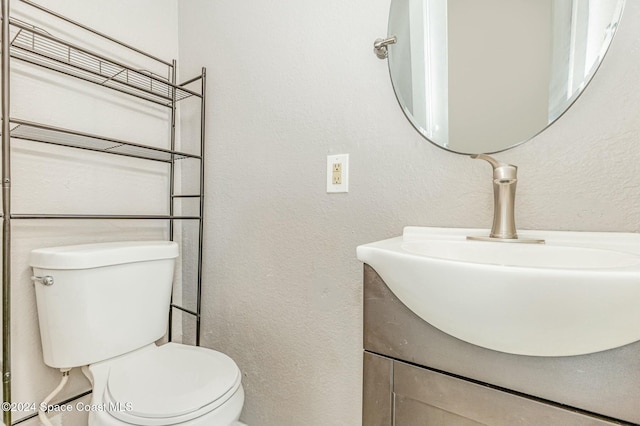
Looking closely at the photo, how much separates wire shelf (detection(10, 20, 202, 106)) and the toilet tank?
0.59 metres

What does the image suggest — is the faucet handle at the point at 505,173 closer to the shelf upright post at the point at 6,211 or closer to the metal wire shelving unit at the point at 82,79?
the metal wire shelving unit at the point at 82,79

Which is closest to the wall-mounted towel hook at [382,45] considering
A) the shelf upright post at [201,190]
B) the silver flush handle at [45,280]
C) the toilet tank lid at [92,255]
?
the shelf upright post at [201,190]

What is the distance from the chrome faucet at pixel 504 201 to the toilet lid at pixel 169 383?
782 mm

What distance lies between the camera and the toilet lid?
2.50ft

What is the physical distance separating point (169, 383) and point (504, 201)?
0.99 metres

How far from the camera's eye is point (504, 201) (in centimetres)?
69

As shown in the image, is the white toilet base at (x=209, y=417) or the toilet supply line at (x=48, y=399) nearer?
the white toilet base at (x=209, y=417)

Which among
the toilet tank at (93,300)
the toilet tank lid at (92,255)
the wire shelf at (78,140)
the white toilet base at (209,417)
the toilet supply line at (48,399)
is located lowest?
the toilet supply line at (48,399)

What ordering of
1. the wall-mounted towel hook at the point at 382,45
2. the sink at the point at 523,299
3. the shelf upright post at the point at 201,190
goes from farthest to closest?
the shelf upright post at the point at 201,190 < the wall-mounted towel hook at the point at 382,45 < the sink at the point at 523,299

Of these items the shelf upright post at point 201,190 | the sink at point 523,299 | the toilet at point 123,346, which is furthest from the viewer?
the shelf upright post at point 201,190

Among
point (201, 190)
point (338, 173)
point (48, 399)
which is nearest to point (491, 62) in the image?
point (338, 173)

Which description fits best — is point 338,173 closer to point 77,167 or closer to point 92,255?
point 92,255

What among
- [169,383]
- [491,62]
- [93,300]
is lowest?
→ [169,383]

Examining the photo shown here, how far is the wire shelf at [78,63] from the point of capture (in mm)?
944
